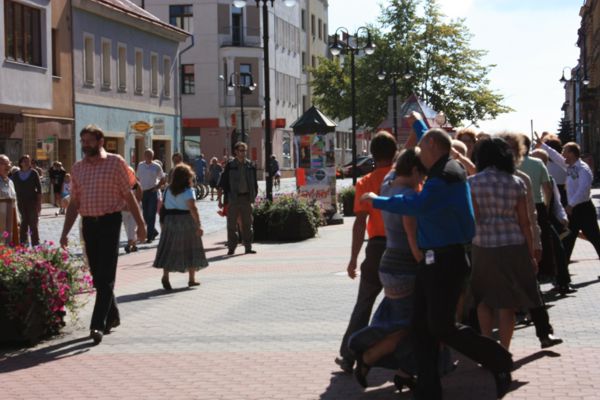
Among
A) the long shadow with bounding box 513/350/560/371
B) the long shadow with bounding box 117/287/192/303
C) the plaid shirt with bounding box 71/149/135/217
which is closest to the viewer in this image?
the long shadow with bounding box 513/350/560/371

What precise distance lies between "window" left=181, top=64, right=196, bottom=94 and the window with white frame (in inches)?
1142

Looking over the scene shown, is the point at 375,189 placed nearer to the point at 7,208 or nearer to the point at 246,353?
the point at 246,353

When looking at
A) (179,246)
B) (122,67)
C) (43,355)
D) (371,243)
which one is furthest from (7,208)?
(122,67)

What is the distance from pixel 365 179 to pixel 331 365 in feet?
4.53

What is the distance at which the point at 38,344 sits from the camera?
1059cm

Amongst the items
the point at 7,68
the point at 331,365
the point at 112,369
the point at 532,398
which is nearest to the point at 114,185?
the point at 112,369

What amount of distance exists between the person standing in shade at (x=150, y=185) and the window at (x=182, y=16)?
53.5m

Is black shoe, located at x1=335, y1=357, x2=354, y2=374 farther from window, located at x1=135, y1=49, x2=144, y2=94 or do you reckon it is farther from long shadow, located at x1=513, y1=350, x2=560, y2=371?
window, located at x1=135, y1=49, x2=144, y2=94

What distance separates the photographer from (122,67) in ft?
153

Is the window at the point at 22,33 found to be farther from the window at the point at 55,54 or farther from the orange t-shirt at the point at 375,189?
the orange t-shirt at the point at 375,189

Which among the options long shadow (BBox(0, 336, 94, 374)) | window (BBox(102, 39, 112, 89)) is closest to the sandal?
long shadow (BBox(0, 336, 94, 374))

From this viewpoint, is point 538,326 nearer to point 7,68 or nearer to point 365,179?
point 365,179

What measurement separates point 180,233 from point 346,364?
660cm

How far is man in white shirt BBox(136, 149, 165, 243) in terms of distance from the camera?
2328cm
